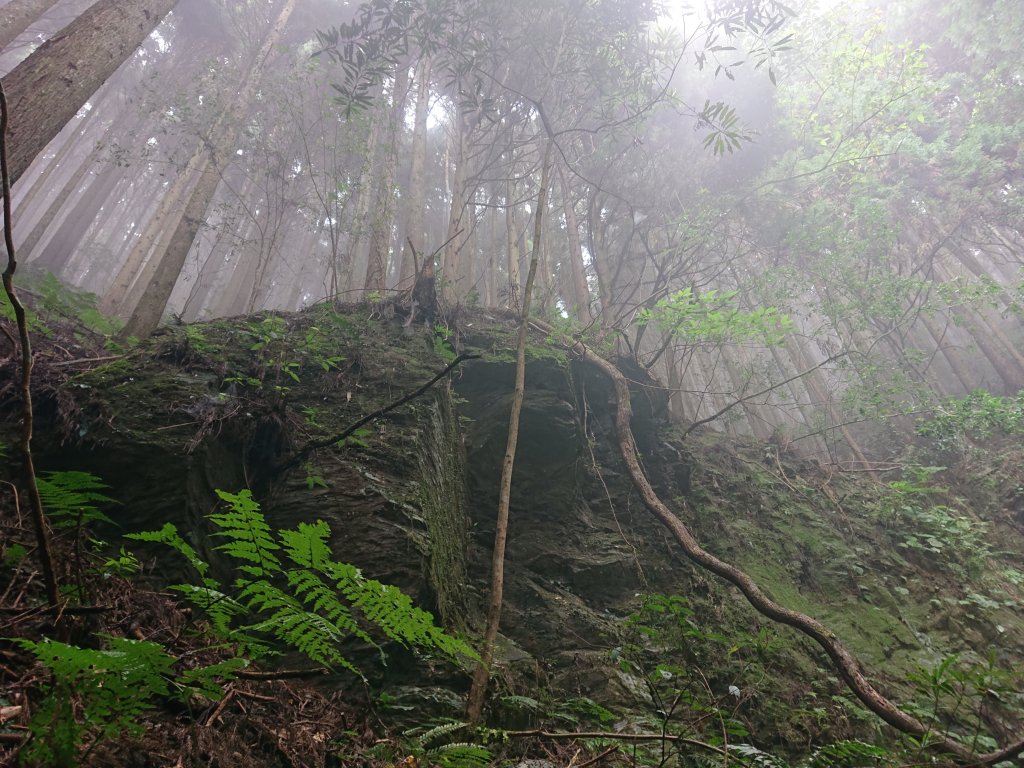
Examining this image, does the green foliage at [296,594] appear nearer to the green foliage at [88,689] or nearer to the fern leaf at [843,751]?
the green foliage at [88,689]

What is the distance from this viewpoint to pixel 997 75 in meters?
12.6

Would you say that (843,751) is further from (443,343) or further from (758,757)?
(443,343)

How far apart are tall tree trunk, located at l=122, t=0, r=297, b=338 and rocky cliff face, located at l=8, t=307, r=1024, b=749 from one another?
2233mm

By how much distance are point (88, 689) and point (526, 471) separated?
17.9ft

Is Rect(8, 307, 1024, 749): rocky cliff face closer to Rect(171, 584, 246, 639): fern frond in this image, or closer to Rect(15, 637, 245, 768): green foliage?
Rect(171, 584, 246, 639): fern frond

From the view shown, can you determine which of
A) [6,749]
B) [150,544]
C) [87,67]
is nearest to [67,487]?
[6,749]

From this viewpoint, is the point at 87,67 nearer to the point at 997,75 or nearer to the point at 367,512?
the point at 367,512

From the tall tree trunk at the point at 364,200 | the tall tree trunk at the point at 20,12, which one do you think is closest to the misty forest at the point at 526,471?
the tall tree trunk at the point at 364,200

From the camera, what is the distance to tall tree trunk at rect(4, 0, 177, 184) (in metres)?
3.92

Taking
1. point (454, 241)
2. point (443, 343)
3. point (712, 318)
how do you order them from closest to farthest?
1. point (443, 343)
2. point (712, 318)
3. point (454, 241)

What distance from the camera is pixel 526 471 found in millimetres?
6469

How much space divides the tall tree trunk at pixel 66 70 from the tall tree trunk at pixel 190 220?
1.96 metres

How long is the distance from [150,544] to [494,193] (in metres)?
11.4

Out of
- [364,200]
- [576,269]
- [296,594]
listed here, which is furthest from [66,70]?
[364,200]
